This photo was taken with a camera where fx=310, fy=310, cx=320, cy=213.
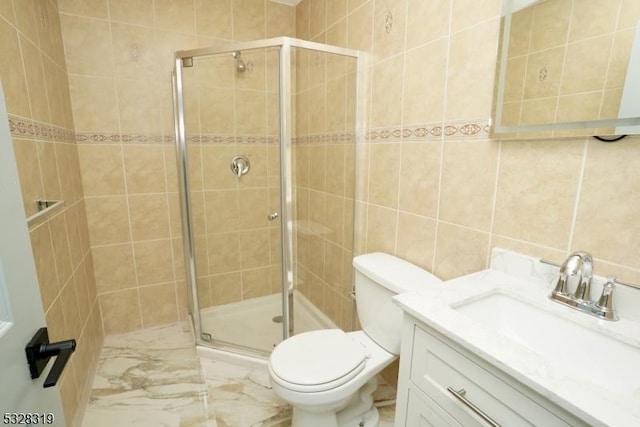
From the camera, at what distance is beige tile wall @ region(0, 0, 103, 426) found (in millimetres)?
1190

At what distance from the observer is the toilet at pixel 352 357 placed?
120 centimetres

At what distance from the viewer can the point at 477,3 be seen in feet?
3.71

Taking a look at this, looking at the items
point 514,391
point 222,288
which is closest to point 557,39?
point 514,391

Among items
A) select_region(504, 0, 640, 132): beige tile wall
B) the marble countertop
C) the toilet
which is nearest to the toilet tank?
the toilet

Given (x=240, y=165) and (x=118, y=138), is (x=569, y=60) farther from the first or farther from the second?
(x=118, y=138)

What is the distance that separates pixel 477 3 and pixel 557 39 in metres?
0.33

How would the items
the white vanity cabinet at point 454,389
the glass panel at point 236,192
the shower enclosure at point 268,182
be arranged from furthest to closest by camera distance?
1. the glass panel at point 236,192
2. the shower enclosure at point 268,182
3. the white vanity cabinet at point 454,389

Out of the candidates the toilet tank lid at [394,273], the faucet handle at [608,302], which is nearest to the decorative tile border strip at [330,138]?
the toilet tank lid at [394,273]

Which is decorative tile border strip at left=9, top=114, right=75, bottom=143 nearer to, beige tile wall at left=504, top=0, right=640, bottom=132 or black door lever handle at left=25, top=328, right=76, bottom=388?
black door lever handle at left=25, top=328, right=76, bottom=388

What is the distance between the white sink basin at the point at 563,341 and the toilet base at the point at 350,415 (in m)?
0.80

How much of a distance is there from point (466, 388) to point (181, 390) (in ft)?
5.31

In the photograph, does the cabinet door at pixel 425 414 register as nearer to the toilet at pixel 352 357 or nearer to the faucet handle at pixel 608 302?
the toilet at pixel 352 357

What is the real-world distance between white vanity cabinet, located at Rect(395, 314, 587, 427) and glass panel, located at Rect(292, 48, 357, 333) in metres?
1.03

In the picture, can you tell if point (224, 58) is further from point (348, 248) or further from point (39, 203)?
point (348, 248)
